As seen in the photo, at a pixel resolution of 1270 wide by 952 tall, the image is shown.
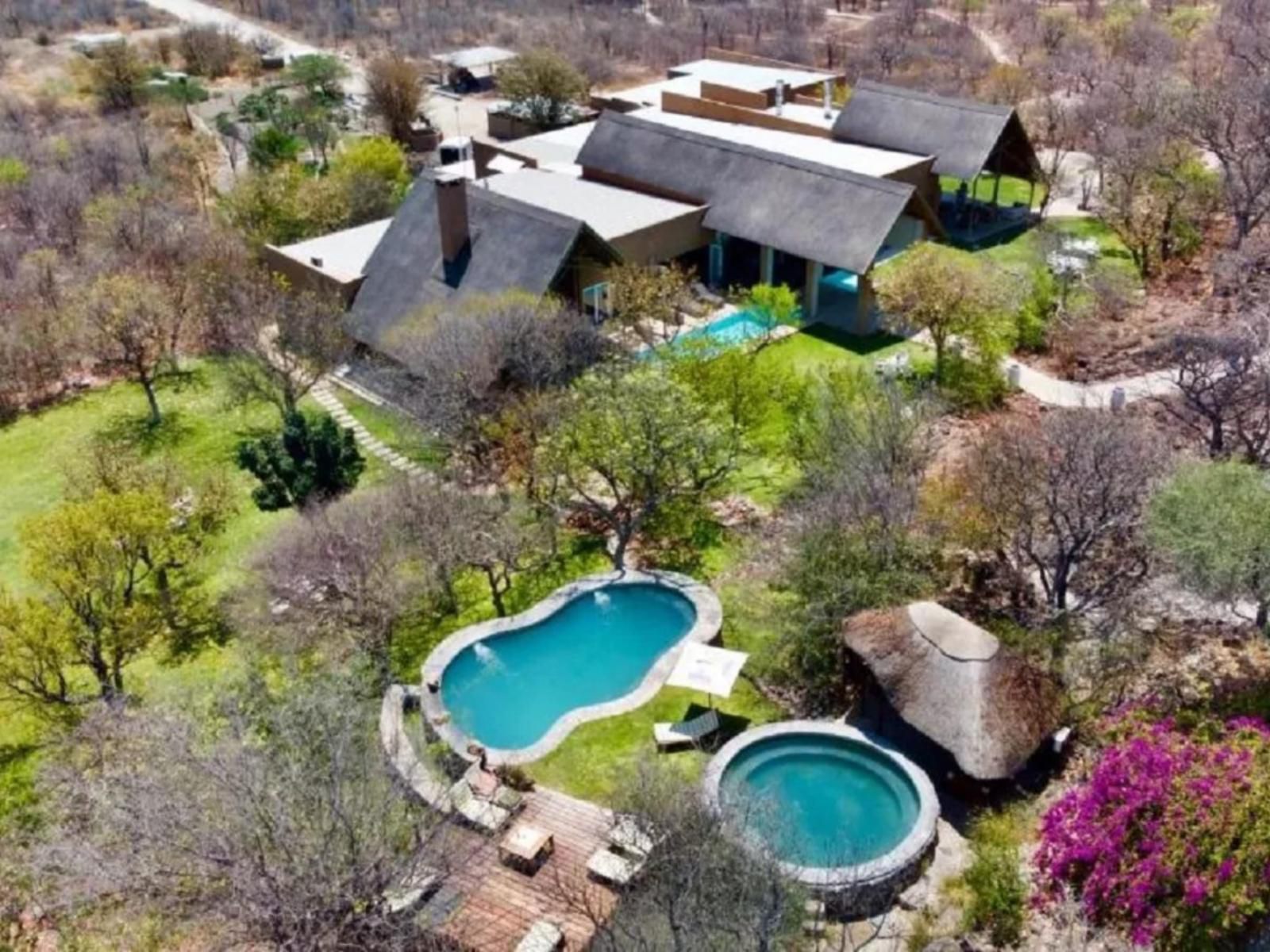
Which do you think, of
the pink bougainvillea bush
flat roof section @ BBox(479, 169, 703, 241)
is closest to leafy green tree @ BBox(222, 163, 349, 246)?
flat roof section @ BBox(479, 169, 703, 241)

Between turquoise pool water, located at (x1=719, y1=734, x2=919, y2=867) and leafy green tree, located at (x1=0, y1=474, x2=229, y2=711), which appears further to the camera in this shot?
leafy green tree, located at (x1=0, y1=474, x2=229, y2=711)

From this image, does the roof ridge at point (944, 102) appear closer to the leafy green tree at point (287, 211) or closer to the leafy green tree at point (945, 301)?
the leafy green tree at point (945, 301)

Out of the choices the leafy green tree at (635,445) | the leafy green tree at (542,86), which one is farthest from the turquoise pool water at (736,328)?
the leafy green tree at (542,86)

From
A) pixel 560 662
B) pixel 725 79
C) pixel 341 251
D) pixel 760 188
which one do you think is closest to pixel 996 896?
pixel 560 662

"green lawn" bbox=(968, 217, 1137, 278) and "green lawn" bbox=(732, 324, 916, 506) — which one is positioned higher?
"green lawn" bbox=(968, 217, 1137, 278)

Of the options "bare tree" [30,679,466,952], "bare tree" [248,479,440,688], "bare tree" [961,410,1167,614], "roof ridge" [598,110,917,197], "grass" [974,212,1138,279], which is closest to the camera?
"bare tree" [30,679,466,952]

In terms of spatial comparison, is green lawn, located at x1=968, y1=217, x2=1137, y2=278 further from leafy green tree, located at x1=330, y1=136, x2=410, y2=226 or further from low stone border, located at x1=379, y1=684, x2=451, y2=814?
low stone border, located at x1=379, y1=684, x2=451, y2=814

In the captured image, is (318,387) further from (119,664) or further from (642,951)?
(642,951)

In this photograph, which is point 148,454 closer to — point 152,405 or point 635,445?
point 152,405
